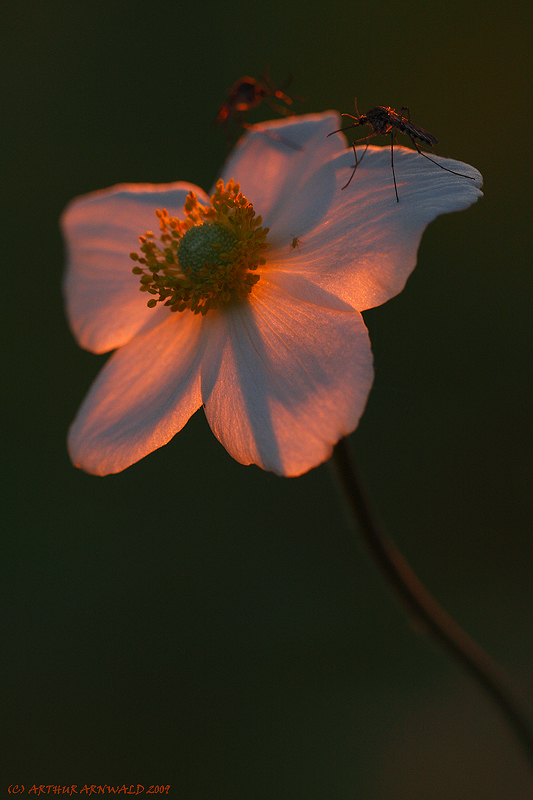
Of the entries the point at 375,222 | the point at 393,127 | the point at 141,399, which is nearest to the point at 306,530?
the point at 141,399

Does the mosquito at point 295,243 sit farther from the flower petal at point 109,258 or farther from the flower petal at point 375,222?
the flower petal at point 109,258

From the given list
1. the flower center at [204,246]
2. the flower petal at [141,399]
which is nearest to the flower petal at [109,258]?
the flower petal at [141,399]

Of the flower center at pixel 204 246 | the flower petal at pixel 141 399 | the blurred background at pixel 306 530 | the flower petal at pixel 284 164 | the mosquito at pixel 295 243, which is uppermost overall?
the flower petal at pixel 284 164

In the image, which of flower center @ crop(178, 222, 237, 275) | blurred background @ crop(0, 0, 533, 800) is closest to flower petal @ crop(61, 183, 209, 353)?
flower center @ crop(178, 222, 237, 275)

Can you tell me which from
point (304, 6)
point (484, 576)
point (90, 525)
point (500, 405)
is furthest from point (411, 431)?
point (304, 6)

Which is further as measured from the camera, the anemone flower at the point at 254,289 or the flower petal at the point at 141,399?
the flower petal at the point at 141,399

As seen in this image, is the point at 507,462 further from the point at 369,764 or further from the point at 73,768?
the point at 73,768
